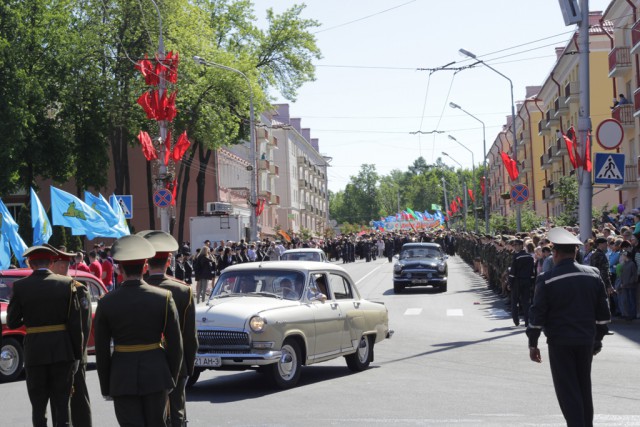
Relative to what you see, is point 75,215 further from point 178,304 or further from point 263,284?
point 178,304

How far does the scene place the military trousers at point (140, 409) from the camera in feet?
21.6

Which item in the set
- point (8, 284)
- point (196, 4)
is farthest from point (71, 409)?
point (196, 4)

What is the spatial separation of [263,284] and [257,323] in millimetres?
1412

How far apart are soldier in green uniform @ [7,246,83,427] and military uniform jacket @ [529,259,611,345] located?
12.6 ft

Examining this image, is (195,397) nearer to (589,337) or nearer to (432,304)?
(589,337)

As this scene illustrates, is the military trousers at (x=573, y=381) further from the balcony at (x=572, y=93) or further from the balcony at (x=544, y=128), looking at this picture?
the balcony at (x=544, y=128)

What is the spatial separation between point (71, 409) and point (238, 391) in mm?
4284

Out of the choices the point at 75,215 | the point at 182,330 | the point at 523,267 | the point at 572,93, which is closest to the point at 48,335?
the point at 182,330

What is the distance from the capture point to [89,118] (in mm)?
54031

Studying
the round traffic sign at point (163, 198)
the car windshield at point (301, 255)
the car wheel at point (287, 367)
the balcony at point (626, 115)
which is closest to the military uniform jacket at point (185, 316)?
the car wheel at point (287, 367)

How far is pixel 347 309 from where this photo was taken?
14.8 m

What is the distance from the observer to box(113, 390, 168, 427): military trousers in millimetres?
6574

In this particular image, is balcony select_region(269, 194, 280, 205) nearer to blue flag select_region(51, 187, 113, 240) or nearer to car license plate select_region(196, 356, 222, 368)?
blue flag select_region(51, 187, 113, 240)

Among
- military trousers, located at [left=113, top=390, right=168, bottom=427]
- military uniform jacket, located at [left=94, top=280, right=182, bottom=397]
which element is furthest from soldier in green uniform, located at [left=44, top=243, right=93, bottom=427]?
military trousers, located at [left=113, top=390, right=168, bottom=427]
